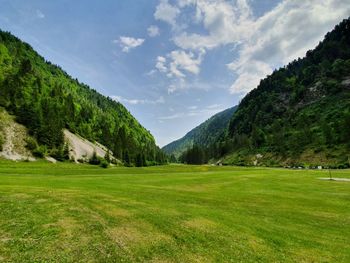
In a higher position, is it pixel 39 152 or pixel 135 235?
pixel 39 152

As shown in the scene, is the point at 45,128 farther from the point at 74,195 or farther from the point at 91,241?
the point at 91,241

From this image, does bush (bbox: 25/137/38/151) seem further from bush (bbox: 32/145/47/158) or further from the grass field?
the grass field

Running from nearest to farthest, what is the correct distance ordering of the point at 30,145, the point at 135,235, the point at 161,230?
the point at 135,235, the point at 161,230, the point at 30,145

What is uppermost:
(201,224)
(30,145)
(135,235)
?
(30,145)

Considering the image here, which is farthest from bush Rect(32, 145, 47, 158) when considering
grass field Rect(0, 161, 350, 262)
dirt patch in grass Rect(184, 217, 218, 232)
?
dirt patch in grass Rect(184, 217, 218, 232)

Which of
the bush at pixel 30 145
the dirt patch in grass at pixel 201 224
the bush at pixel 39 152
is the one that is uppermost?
the bush at pixel 30 145

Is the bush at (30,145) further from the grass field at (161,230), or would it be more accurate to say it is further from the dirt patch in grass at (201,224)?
the dirt patch in grass at (201,224)

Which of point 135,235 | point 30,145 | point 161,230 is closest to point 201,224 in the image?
point 161,230

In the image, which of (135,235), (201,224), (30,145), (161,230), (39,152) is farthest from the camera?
(39,152)

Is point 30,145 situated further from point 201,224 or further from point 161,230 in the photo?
point 161,230

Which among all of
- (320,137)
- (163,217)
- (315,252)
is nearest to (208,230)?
(163,217)

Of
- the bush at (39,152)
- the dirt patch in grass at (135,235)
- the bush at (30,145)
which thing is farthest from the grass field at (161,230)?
the bush at (30,145)

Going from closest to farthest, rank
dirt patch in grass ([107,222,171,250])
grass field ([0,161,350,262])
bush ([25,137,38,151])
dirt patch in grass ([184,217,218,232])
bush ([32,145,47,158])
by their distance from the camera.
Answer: grass field ([0,161,350,262]) → dirt patch in grass ([107,222,171,250]) → dirt patch in grass ([184,217,218,232]) → bush ([32,145,47,158]) → bush ([25,137,38,151])

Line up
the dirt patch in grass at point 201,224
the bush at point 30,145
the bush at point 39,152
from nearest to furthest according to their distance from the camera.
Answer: the dirt patch in grass at point 201,224, the bush at point 39,152, the bush at point 30,145
